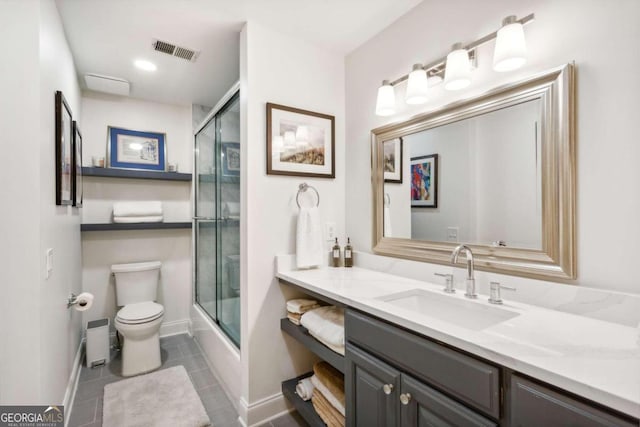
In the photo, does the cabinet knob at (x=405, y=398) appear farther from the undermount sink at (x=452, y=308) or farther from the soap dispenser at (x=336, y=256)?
the soap dispenser at (x=336, y=256)

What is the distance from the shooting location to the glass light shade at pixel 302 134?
1.99 m

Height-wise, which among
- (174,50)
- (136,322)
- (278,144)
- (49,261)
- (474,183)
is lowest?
(136,322)

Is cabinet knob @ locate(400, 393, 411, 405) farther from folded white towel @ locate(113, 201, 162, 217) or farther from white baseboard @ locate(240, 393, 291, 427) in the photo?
folded white towel @ locate(113, 201, 162, 217)

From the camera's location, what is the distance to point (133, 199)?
9.95 feet

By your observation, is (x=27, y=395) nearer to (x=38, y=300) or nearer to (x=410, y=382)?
(x=38, y=300)

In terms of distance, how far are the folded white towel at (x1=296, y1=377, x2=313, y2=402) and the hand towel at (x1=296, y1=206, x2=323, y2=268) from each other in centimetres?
69

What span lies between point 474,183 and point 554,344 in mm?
821

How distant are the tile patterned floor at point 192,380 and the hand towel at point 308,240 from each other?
3.23 ft

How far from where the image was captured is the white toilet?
7.82 feet

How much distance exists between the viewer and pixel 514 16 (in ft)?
3.92

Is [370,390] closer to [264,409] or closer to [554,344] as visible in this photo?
[554,344]

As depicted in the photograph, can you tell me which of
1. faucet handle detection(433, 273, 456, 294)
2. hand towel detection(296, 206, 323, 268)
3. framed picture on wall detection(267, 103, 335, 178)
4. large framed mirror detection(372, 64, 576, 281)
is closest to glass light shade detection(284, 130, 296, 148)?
framed picture on wall detection(267, 103, 335, 178)

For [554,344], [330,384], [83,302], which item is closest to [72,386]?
[83,302]

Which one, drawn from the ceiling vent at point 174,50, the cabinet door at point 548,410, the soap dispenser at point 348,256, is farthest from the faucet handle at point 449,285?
the ceiling vent at point 174,50
